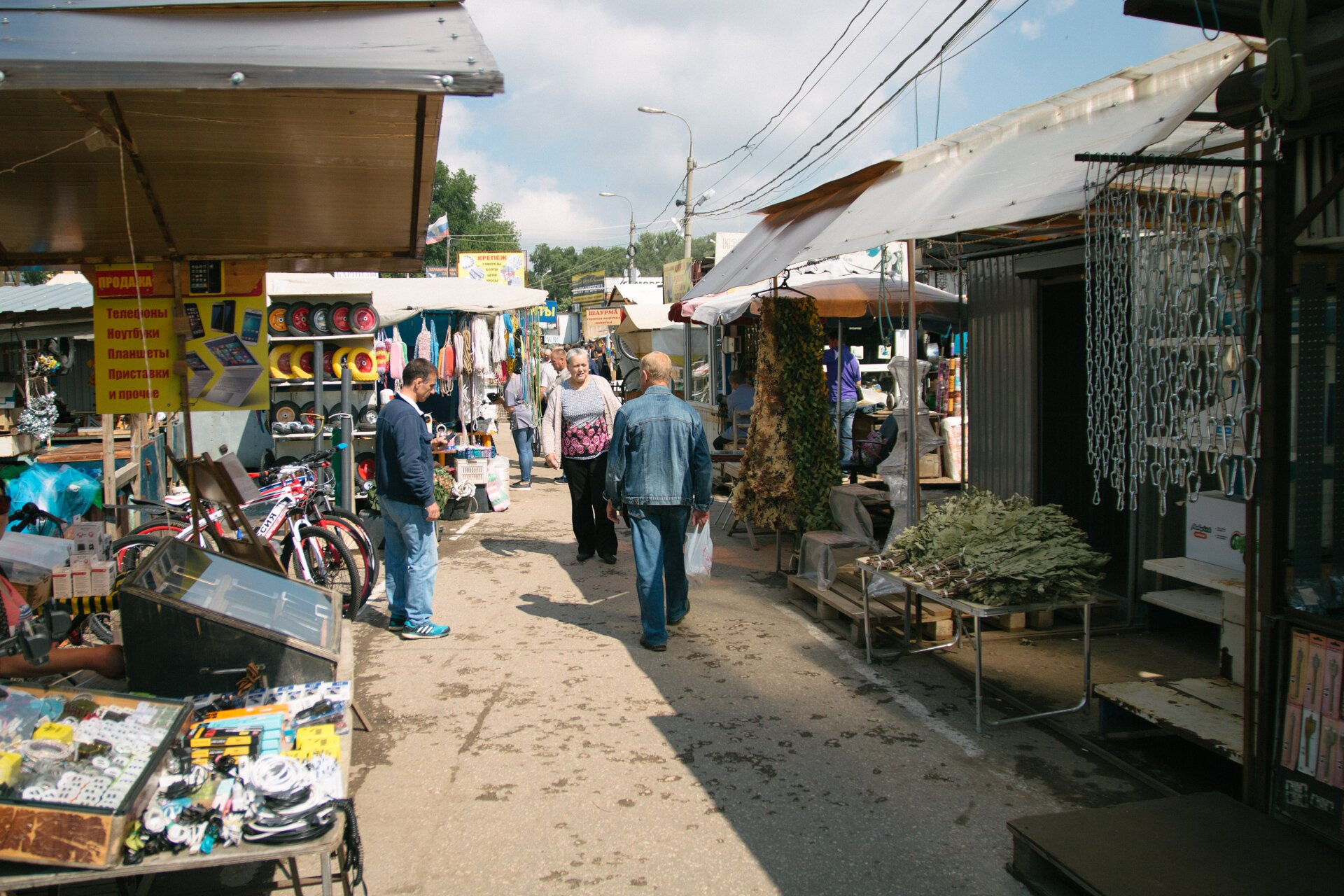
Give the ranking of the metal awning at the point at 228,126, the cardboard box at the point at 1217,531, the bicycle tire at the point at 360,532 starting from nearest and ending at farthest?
the metal awning at the point at 228,126, the cardboard box at the point at 1217,531, the bicycle tire at the point at 360,532

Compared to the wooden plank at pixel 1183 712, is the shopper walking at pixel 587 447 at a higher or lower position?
higher

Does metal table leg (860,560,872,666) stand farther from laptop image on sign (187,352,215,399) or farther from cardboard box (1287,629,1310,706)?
laptop image on sign (187,352,215,399)

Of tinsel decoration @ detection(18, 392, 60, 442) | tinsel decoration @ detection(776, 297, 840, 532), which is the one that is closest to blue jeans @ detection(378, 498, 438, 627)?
tinsel decoration @ detection(776, 297, 840, 532)

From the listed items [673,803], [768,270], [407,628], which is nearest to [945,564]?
[673,803]

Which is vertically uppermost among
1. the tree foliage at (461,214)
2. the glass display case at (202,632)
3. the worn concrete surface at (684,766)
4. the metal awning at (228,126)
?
the tree foliage at (461,214)

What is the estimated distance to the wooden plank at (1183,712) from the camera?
161 inches

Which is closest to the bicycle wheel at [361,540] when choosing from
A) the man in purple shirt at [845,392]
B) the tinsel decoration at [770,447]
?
the tinsel decoration at [770,447]

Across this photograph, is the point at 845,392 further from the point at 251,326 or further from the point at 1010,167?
the point at 251,326

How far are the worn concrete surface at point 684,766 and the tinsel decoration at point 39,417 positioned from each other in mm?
3807

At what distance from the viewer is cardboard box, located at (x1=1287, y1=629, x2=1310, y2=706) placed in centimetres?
353

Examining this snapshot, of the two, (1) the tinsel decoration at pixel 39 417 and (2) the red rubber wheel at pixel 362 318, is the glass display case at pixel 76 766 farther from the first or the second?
(2) the red rubber wheel at pixel 362 318

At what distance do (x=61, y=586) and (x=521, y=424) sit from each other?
865 centimetres

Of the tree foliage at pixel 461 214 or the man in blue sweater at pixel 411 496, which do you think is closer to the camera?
the man in blue sweater at pixel 411 496

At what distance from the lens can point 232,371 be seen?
4863mm
